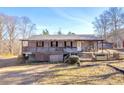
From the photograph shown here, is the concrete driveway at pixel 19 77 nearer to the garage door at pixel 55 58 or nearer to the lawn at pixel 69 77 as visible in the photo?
the lawn at pixel 69 77

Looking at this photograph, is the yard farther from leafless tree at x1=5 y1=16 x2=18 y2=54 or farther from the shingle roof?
the shingle roof

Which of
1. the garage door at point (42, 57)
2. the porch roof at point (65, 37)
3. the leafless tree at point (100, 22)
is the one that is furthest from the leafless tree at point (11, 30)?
the leafless tree at point (100, 22)

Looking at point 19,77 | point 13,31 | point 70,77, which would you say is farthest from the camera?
point 13,31

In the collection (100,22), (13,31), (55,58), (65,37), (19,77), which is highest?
(100,22)

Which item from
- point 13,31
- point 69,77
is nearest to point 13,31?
point 13,31

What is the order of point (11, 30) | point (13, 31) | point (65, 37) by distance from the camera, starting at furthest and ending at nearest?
1. point (65, 37)
2. point (13, 31)
3. point (11, 30)

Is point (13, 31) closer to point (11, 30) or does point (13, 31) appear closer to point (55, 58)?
point (11, 30)

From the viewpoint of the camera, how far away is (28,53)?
15.7 m

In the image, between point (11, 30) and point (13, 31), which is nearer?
point (11, 30)

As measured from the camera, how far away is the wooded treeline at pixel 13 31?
1208 centimetres

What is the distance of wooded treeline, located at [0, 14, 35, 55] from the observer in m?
12.1

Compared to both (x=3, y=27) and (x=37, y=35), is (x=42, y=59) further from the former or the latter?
(x=3, y=27)

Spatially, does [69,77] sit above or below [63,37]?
below

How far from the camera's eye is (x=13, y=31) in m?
14.9
